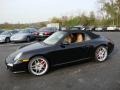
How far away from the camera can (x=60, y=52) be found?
23.6ft

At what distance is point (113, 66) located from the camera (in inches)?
299

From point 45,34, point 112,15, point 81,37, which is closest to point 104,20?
point 112,15

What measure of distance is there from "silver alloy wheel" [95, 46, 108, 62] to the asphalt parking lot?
1.33 feet

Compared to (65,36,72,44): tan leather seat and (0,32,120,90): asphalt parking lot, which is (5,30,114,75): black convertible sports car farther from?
(0,32,120,90): asphalt parking lot

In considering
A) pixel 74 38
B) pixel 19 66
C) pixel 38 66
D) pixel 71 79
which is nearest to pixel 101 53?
pixel 74 38

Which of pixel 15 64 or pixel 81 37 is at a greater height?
pixel 81 37

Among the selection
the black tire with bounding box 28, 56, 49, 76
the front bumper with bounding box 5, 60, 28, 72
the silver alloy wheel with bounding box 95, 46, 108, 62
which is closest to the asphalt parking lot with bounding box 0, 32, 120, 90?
the black tire with bounding box 28, 56, 49, 76

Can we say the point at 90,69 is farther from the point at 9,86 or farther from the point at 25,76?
the point at 9,86

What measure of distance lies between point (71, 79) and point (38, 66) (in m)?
1.22

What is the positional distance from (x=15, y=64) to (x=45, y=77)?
0.98 m

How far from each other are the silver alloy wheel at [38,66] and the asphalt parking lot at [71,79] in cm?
18

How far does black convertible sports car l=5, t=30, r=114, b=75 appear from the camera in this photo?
265 inches

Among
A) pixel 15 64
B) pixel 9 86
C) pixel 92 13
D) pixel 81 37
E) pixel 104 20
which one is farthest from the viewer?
pixel 92 13

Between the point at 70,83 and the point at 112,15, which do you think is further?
the point at 112,15
